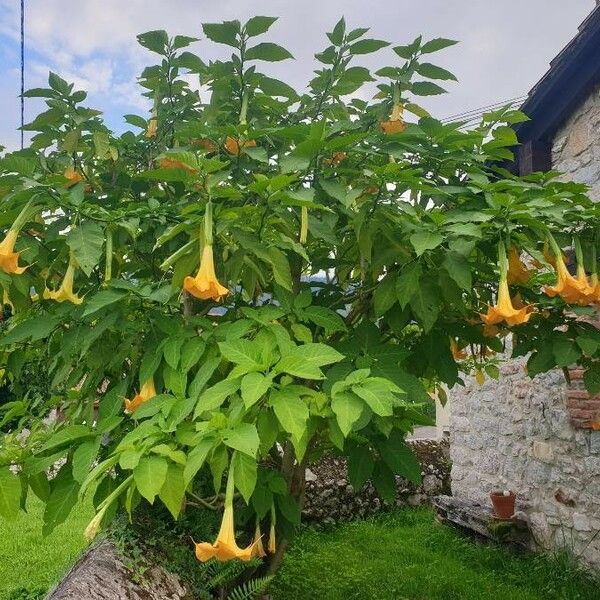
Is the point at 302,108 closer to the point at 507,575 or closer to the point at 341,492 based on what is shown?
the point at 507,575

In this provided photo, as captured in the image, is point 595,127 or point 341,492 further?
point 341,492

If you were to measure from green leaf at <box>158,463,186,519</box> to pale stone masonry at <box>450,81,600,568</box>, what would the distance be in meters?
3.40

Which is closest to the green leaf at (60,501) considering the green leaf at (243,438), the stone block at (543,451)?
the green leaf at (243,438)

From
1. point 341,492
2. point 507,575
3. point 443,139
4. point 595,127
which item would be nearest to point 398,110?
point 443,139

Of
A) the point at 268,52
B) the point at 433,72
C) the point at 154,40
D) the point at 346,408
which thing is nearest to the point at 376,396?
the point at 346,408

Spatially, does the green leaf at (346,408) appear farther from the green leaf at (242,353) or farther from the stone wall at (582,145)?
the stone wall at (582,145)

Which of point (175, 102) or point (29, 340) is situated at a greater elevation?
point (175, 102)

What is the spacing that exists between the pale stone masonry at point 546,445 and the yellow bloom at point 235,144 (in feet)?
8.94

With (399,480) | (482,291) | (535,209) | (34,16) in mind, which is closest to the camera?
(535,209)

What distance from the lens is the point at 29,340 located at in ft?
8.40

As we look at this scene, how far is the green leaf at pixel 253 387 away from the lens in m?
1.34

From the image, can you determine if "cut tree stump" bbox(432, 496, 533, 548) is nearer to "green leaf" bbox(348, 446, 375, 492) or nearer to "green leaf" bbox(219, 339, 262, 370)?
"green leaf" bbox(348, 446, 375, 492)

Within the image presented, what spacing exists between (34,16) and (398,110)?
601 cm

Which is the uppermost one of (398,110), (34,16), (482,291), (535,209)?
(34,16)
